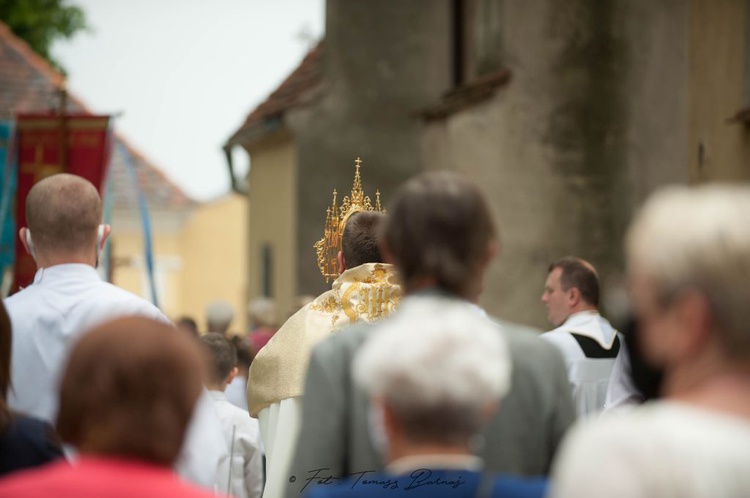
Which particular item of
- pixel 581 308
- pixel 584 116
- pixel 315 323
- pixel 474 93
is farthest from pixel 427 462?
pixel 474 93

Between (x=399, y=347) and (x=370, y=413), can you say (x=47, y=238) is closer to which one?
(x=370, y=413)

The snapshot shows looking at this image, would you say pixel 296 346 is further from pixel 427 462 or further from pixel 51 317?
pixel 427 462

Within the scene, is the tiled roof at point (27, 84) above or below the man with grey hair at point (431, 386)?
above

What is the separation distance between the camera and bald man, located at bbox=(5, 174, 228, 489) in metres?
4.72

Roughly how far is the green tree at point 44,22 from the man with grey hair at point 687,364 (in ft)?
106

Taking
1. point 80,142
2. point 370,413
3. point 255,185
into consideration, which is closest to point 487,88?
point 80,142

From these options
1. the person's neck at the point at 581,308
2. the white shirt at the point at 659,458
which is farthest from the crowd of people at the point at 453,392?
the person's neck at the point at 581,308

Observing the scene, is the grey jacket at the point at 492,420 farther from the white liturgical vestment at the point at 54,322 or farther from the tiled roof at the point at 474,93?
the tiled roof at the point at 474,93

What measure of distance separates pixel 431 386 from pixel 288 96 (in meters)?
19.3

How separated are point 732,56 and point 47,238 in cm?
1155

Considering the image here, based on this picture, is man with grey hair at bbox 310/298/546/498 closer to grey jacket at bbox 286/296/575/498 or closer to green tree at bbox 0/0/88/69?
grey jacket at bbox 286/296/575/498

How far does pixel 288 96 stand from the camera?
21.8 m

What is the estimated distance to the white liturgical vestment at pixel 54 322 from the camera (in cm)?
471

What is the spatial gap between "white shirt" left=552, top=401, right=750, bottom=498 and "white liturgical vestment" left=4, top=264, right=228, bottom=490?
2.45m
